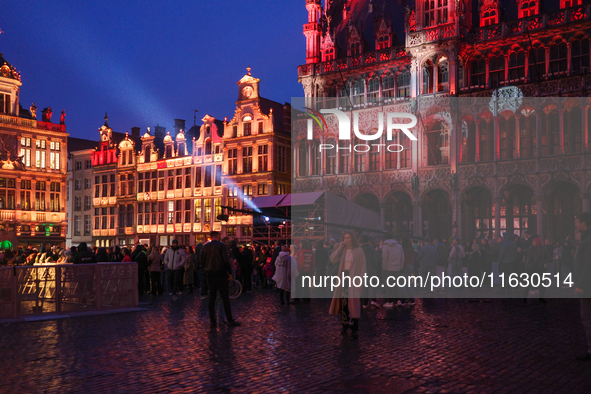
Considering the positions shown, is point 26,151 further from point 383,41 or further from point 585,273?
point 585,273

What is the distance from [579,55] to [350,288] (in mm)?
26732

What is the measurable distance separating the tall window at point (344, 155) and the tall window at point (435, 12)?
845 centimetres

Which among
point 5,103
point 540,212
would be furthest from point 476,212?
point 5,103

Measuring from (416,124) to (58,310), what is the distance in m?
26.7

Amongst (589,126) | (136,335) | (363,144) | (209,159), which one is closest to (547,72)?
(589,126)

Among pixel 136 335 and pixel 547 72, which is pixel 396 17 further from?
pixel 136 335

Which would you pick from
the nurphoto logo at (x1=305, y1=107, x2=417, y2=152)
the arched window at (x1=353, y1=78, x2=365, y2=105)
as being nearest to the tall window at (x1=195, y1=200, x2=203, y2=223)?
the nurphoto logo at (x1=305, y1=107, x2=417, y2=152)

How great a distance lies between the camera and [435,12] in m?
37.8

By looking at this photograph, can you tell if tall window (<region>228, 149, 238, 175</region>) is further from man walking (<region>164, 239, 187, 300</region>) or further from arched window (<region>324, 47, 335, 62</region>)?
man walking (<region>164, 239, 187, 300</region>)

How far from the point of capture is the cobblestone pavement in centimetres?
752

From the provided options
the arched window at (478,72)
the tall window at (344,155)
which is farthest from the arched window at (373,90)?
the arched window at (478,72)

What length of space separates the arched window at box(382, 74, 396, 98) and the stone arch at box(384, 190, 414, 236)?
596 cm

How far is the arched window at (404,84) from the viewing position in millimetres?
39250

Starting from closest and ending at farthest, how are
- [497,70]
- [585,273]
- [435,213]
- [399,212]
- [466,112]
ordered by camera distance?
[585,273], [497,70], [466,112], [435,213], [399,212]
